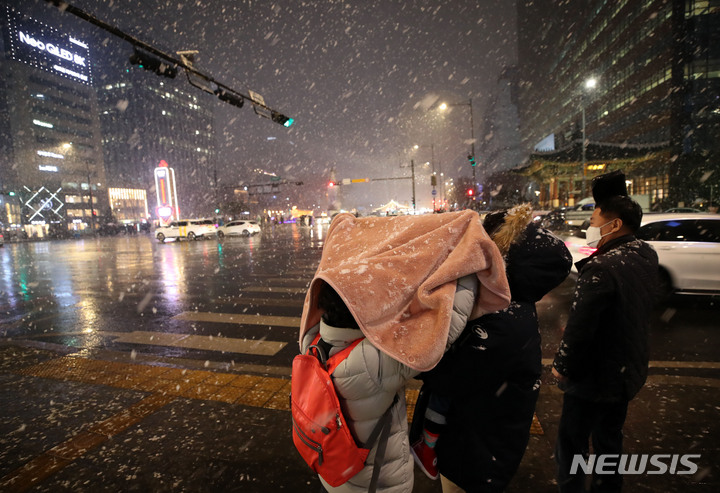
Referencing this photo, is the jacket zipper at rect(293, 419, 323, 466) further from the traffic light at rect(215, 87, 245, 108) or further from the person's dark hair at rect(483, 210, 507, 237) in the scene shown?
the traffic light at rect(215, 87, 245, 108)

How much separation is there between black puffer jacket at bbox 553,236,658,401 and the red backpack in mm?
1202

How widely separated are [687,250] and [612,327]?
6061mm

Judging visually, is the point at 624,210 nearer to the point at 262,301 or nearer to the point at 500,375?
the point at 500,375

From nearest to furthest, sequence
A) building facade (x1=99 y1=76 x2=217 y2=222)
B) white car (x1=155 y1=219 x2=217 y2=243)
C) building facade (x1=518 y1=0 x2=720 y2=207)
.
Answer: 1. building facade (x1=518 y1=0 x2=720 y2=207)
2. white car (x1=155 y1=219 x2=217 y2=243)
3. building facade (x1=99 y1=76 x2=217 y2=222)

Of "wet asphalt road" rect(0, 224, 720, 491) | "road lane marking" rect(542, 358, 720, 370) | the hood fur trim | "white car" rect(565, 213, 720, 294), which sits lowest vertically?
"road lane marking" rect(542, 358, 720, 370)

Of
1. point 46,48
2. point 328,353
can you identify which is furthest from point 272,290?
point 46,48

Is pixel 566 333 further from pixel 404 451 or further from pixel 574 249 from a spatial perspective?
pixel 574 249

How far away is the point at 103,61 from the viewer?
141875mm

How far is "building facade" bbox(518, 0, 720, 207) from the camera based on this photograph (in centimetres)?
2762

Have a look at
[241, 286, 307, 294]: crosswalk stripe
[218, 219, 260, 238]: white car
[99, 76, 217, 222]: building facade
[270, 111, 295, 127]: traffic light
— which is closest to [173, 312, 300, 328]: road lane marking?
[241, 286, 307, 294]: crosswalk stripe

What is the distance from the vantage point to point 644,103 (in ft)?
133

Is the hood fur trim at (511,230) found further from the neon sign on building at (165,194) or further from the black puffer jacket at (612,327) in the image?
the neon sign on building at (165,194)

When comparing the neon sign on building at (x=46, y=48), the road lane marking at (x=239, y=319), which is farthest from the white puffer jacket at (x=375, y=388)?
the neon sign on building at (x=46, y=48)

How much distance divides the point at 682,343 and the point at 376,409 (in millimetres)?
5495
